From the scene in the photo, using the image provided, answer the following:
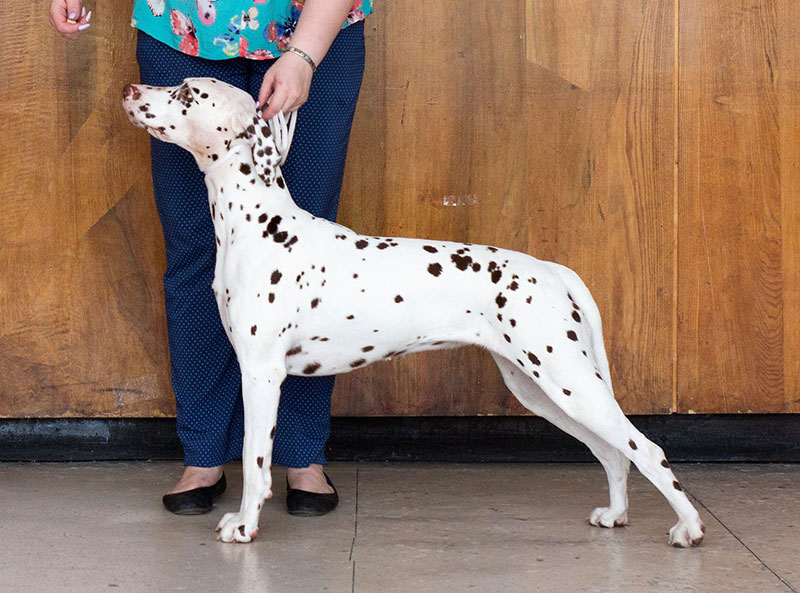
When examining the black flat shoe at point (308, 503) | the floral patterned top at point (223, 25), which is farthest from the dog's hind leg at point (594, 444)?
the floral patterned top at point (223, 25)

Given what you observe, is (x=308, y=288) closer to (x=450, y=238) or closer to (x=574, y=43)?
(x=450, y=238)

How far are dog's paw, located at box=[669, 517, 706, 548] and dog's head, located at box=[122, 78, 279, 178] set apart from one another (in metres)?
1.29

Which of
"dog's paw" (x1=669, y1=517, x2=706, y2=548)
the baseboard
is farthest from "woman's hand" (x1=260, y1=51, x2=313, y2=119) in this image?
"dog's paw" (x1=669, y1=517, x2=706, y2=548)

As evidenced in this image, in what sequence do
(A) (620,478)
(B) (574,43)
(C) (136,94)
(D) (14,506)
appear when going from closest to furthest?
(C) (136,94)
(A) (620,478)
(D) (14,506)
(B) (574,43)

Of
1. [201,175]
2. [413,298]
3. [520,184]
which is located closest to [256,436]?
[413,298]

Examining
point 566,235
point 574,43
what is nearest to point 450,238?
point 566,235

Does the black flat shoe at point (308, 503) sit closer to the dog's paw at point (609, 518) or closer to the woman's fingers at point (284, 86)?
the dog's paw at point (609, 518)

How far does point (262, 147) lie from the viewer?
239cm

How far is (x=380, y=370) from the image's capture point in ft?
10.5

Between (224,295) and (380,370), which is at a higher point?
(224,295)

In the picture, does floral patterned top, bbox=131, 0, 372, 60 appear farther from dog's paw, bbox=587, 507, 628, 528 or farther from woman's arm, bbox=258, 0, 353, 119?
dog's paw, bbox=587, 507, 628, 528

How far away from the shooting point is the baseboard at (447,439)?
323cm

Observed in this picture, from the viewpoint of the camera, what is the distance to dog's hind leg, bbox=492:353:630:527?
2566mm

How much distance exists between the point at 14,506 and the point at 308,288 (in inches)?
41.5
